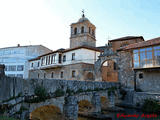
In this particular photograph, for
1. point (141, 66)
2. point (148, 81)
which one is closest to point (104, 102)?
point (141, 66)

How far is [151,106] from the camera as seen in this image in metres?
12.9

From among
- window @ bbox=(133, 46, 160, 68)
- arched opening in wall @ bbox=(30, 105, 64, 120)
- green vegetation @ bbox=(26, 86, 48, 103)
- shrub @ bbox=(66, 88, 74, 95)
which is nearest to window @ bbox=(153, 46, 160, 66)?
window @ bbox=(133, 46, 160, 68)

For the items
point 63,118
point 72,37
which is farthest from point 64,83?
point 72,37

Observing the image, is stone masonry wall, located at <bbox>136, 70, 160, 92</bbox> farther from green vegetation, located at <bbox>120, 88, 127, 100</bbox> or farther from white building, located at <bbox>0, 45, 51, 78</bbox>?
white building, located at <bbox>0, 45, 51, 78</bbox>

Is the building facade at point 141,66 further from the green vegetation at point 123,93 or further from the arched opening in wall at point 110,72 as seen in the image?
the arched opening in wall at point 110,72

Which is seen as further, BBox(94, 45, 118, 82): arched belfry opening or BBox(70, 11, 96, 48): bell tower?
BBox(70, 11, 96, 48): bell tower

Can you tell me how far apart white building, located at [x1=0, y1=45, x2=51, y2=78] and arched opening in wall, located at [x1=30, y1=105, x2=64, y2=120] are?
83.5 feet

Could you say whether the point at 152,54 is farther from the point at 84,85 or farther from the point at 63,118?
the point at 63,118

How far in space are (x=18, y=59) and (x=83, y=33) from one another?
651 inches

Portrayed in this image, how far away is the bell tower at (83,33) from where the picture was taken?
93.9 feet

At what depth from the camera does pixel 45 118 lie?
8.34 metres

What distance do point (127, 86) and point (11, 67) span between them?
27.1 meters

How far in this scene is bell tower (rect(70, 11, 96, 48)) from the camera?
28630mm

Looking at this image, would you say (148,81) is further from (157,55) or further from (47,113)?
(47,113)
